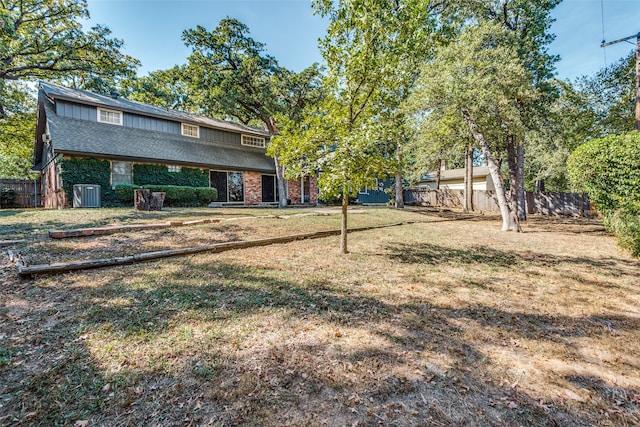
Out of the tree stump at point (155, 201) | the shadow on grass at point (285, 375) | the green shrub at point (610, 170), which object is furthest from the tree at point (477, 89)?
the tree stump at point (155, 201)

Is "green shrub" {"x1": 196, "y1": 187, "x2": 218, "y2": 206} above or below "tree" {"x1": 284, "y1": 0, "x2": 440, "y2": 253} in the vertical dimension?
below

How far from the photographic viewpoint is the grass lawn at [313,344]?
1.87 m

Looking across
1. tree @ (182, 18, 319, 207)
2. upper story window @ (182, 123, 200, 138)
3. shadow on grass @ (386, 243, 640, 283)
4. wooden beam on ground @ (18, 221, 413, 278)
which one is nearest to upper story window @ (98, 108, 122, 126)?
upper story window @ (182, 123, 200, 138)

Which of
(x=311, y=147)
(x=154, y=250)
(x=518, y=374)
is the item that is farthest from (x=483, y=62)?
(x=154, y=250)

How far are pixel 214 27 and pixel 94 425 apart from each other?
64.9 feet

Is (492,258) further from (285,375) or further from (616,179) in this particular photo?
(285,375)

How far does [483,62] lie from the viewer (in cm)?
981

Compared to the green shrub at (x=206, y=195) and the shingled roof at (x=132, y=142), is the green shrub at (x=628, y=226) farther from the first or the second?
the shingled roof at (x=132, y=142)

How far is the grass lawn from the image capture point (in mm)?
1868

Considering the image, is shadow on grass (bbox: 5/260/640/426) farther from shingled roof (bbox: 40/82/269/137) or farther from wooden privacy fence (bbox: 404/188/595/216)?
wooden privacy fence (bbox: 404/188/595/216)

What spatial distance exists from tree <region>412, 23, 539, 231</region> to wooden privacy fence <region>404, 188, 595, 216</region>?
10.7 m

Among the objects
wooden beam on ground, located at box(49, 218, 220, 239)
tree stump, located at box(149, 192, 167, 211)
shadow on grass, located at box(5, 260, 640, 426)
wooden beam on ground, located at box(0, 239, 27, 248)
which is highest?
tree stump, located at box(149, 192, 167, 211)

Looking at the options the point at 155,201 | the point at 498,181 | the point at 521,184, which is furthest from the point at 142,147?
the point at 521,184

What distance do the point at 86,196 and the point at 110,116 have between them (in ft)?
17.3
